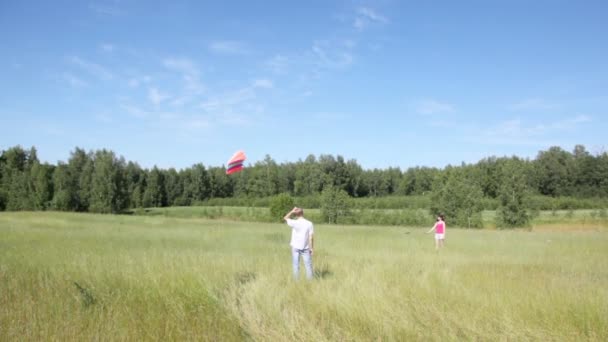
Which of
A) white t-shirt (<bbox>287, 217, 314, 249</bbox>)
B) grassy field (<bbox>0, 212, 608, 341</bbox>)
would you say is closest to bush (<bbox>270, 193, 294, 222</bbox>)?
grassy field (<bbox>0, 212, 608, 341</bbox>)

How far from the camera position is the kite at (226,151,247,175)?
12038 mm

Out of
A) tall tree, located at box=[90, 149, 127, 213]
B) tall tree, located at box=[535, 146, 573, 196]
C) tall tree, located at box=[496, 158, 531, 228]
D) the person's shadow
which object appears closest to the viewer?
the person's shadow

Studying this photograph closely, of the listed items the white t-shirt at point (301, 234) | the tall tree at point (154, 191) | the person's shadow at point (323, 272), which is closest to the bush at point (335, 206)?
the person's shadow at point (323, 272)

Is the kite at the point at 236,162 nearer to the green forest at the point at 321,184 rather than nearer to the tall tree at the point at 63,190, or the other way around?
the green forest at the point at 321,184

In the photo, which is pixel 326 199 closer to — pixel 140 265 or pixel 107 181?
pixel 107 181

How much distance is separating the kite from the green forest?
118ft

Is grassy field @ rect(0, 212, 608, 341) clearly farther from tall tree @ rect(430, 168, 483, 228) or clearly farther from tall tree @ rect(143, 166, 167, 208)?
tall tree @ rect(143, 166, 167, 208)

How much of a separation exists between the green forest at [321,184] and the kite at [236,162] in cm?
3590

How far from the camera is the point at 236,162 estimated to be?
40.5 feet

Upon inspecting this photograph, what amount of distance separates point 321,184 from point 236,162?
86.1 m

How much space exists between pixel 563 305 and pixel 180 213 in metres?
63.7

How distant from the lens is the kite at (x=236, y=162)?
12038mm

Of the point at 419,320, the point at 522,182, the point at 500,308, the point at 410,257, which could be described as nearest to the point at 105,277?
the point at 419,320

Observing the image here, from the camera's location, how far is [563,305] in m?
6.50
